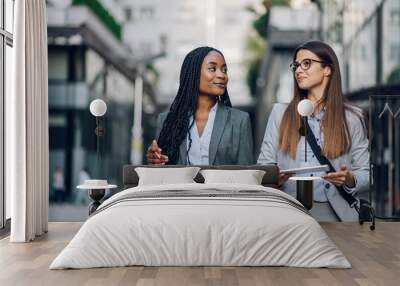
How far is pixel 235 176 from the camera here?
642 cm

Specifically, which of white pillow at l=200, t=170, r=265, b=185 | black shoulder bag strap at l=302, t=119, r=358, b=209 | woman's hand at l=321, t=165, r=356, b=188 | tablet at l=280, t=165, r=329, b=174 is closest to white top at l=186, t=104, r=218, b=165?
white pillow at l=200, t=170, r=265, b=185

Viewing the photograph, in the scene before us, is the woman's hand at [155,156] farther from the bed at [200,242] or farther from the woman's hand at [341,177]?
the bed at [200,242]

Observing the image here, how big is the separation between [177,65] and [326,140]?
1.94 meters

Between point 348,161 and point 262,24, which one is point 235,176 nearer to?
point 348,161

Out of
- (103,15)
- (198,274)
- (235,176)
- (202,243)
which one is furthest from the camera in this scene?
(103,15)

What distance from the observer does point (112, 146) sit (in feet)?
23.6

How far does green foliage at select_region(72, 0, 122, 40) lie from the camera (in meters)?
7.20

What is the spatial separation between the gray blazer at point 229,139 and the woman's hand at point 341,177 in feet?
2.97

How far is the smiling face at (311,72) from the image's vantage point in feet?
23.3

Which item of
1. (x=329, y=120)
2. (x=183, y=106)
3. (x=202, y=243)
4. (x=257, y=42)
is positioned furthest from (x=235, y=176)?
(x=202, y=243)

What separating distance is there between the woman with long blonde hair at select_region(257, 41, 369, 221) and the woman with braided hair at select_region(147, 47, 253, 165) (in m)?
0.34

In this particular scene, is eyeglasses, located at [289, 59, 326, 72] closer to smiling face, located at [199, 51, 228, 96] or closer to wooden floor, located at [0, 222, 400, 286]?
smiling face, located at [199, 51, 228, 96]

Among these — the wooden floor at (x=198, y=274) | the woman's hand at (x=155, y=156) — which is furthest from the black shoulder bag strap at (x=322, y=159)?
the wooden floor at (x=198, y=274)

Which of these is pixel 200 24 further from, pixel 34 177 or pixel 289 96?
pixel 34 177
